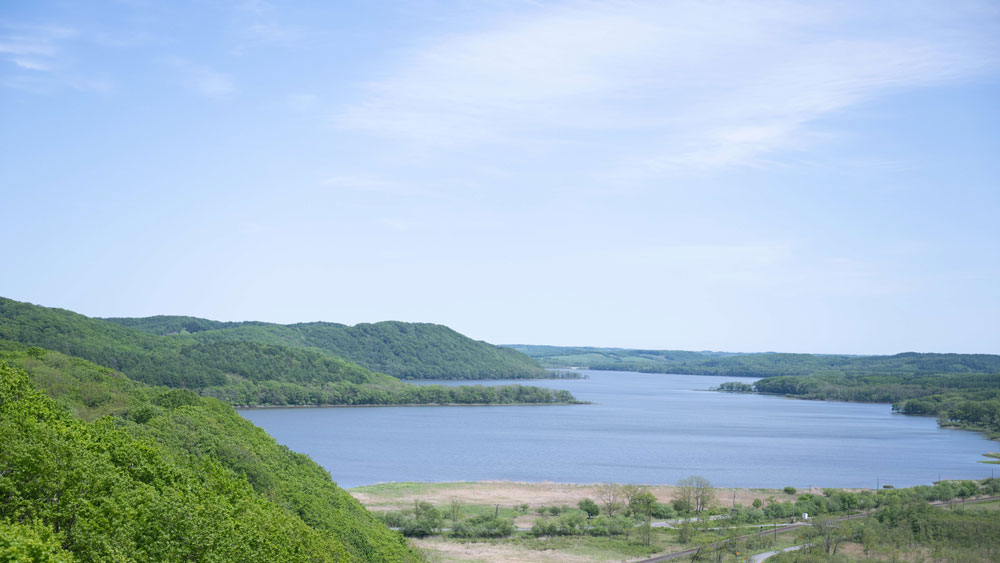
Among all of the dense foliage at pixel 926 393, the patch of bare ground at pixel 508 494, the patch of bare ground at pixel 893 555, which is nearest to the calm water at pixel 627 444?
the patch of bare ground at pixel 508 494

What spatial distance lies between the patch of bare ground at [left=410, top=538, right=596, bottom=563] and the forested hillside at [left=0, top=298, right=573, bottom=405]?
3553 inches

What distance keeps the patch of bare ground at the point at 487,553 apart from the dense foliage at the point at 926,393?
9473 centimetres

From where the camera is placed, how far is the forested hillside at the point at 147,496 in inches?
548

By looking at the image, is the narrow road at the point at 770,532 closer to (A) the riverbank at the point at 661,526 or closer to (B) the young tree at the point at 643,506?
(A) the riverbank at the point at 661,526

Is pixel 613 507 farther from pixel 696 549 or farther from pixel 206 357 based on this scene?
pixel 206 357

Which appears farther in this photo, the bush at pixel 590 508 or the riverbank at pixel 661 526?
the bush at pixel 590 508

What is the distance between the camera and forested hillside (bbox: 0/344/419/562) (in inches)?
548

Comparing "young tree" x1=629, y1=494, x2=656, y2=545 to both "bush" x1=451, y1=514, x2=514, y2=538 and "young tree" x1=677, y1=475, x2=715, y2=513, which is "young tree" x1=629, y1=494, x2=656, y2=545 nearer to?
"young tree" x1=677, y1=475, x2=715, y2=513

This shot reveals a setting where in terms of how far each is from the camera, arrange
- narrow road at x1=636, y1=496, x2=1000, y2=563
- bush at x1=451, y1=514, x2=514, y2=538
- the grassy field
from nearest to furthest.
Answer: narrow road at x1=636, y1=496, x2=1000, y2=563, the grassy field, bush at x1=451, y1=514, x2=514, y2=538

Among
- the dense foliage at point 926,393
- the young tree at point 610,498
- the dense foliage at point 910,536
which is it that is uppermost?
the dense foliage at point 926,393

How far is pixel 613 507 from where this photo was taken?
45.9 m

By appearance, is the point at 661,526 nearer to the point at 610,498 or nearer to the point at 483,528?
the point at 610,498

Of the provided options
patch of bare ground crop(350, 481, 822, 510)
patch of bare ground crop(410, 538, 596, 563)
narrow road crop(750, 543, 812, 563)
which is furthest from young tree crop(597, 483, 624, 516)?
narrow road crop(750, 543, 812, 563)

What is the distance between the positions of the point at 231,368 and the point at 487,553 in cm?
11353
